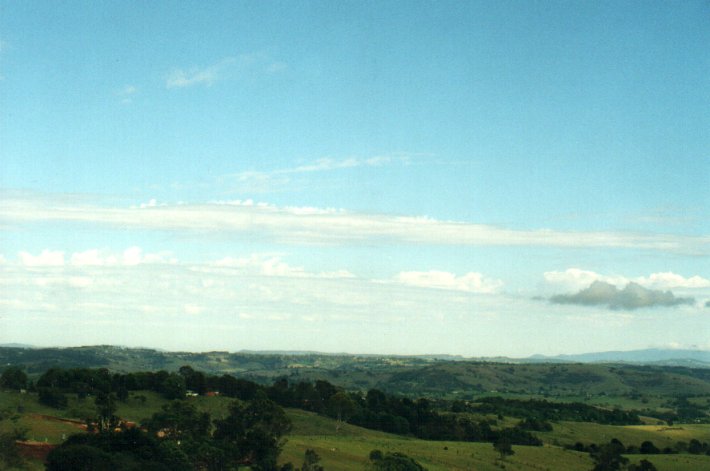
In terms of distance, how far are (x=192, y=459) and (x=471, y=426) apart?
103806mm

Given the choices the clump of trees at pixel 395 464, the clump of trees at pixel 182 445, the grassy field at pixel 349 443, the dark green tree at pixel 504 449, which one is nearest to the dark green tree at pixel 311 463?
the grassy field at pixel 349 443

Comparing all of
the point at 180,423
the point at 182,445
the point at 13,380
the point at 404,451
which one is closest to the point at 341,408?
the point at 404,451

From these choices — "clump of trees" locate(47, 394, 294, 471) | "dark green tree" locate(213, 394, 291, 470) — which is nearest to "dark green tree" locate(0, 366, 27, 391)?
"clump of trees" locate(47, 394, 294, 471)

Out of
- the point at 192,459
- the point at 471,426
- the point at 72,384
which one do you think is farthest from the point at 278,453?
the point at 471,426

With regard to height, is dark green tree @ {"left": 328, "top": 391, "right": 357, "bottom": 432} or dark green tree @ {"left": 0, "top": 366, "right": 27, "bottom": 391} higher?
dark green tree @ {"left": 0, "top": 366, "right": 27, "bottom": 391}

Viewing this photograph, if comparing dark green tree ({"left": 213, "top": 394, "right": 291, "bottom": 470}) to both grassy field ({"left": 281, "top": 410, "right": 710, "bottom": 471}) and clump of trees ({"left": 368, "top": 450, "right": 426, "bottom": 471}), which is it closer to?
grassy field ({"left": 281, "top": 410, "right": 710, "bottom": 471})

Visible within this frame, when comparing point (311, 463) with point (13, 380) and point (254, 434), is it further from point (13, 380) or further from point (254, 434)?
point (13, 380)

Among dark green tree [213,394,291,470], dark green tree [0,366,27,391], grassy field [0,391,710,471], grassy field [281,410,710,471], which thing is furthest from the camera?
dark green tree [0,366,27,391]

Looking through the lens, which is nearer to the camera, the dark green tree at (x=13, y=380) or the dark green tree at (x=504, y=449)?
the dark green tree at (x=504, y=449)

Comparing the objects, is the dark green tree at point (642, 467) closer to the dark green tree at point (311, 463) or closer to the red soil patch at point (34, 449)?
the dark green tree at point (311, 463)

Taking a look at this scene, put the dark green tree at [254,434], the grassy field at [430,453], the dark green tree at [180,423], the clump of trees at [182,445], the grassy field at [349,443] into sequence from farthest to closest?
the grassy field at [430,453] < the grassy field at [349,443] < the dark green tree at [180,423] < the dark green tree at [254,434] < the clump of trees at [182,445]

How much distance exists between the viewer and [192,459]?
75.8 m

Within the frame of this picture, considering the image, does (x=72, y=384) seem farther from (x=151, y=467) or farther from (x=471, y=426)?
(x=471, y=426)

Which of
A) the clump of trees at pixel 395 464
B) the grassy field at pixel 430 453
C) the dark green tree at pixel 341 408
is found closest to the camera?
the clump of trees at pixel 395 464
